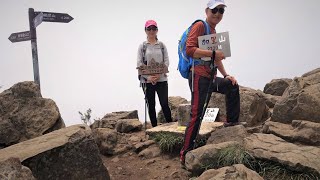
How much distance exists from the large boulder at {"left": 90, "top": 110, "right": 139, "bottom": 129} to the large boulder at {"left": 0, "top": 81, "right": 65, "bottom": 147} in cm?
269

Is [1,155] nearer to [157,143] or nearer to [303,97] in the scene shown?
[157,143]

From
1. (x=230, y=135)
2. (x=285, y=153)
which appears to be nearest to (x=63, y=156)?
(x=230, y=135)

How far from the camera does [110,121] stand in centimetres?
1002

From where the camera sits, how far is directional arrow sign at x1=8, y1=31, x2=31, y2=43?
28.9ft

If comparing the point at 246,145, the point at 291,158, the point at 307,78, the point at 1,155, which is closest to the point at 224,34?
the point at 246,145

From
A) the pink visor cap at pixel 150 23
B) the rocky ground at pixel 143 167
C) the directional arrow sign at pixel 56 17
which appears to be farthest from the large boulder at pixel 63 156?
the directional arrow sign at pixel 56 17

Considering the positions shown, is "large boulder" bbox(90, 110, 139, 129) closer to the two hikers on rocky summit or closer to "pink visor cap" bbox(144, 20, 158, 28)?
"pink visor cap" bbox(144, 20, 158, 28)

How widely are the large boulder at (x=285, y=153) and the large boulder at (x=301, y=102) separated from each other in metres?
1.14

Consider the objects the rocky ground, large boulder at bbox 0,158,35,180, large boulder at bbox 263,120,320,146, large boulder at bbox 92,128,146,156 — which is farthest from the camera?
large boulder at bbox 92,128,146,156

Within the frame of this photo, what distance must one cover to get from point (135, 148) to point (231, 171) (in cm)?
364

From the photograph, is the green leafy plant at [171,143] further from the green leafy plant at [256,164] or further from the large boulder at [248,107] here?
the green leafy plant at [256,164]

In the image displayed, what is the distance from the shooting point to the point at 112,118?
10.6 metres

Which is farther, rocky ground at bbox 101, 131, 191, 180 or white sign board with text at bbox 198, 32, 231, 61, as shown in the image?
rocky ground at bbox 101, 131, 191, 180

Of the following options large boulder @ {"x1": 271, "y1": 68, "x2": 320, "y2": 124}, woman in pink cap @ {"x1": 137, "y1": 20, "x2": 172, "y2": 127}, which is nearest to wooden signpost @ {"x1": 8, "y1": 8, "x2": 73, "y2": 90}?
woman in pink cap @ {"x1": 137, "y1": 20, "x2": 172, "y2": 127}
